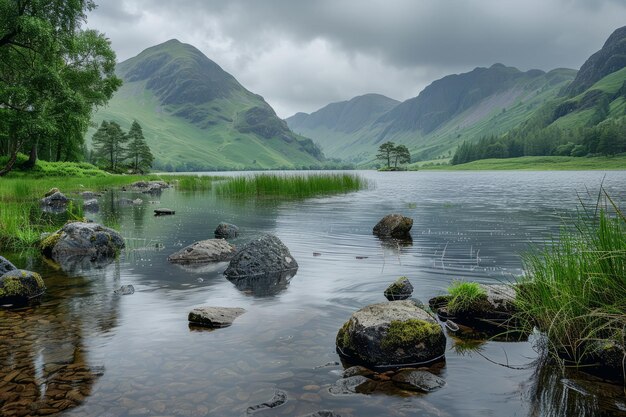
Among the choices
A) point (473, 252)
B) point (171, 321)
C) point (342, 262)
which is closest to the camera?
point (171, 321)

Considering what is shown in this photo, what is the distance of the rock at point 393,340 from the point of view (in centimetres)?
785

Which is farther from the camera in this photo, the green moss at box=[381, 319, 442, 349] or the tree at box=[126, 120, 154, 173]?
the tree at box=[126, 120, 154, 173]

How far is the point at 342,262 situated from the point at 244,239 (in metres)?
7.34

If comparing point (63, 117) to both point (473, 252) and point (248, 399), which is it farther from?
point (248, 399)

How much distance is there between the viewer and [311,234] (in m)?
24.9

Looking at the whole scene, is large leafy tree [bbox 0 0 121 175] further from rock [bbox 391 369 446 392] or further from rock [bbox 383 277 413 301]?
rock [bbox 391 369 446 392]

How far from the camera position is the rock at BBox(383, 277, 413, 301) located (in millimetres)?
12069

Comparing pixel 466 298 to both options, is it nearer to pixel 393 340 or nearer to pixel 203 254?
pixel 393 340

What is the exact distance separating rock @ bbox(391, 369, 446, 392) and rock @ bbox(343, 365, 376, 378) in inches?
17.3

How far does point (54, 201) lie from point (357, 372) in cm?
3861

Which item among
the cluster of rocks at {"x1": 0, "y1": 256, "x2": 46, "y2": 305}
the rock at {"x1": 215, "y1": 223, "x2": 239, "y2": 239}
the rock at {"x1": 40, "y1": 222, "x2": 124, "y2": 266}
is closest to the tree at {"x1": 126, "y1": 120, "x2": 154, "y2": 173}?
the rock at {"x1": 215, "y1": 223, "x2": 239, "y2": 239}

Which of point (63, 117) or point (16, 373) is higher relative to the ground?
point (63, 117)

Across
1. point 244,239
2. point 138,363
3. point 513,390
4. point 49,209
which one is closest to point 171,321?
point 138,363

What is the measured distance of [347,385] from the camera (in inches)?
276
